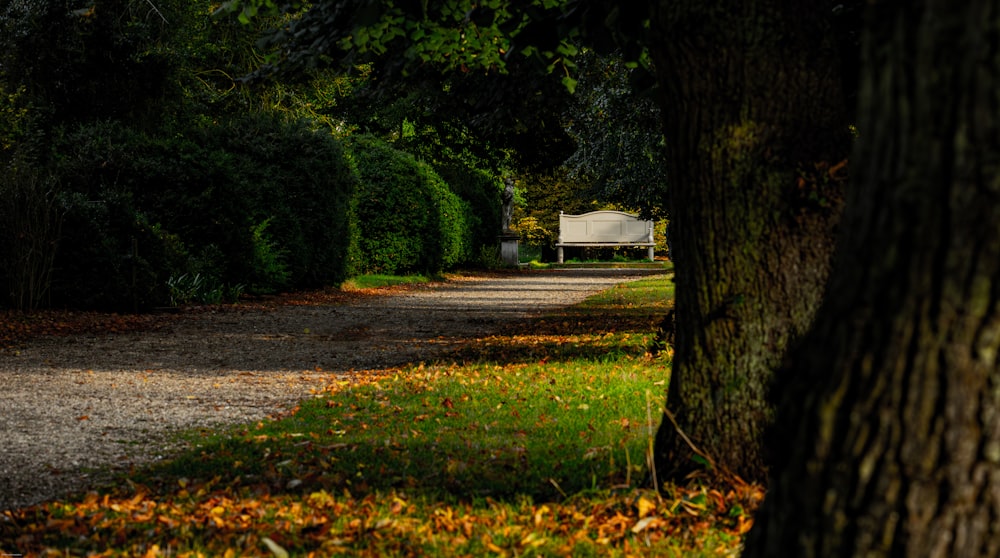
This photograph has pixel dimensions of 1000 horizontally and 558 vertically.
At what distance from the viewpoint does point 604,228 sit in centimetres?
4138

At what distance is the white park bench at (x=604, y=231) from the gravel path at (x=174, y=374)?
24.9 metres

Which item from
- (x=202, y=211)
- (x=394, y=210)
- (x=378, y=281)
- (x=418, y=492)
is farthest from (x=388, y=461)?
(x=394, y=210)

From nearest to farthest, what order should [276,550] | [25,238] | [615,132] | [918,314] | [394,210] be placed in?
[918,314], [276,550], [25,238], [615,132], [394,210]

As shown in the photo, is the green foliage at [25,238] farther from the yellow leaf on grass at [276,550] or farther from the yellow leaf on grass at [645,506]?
the yellow leaf on grass at [645,506]

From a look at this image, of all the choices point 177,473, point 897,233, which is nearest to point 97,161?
point 177,473

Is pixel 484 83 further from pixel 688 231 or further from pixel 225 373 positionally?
pixel 688 231

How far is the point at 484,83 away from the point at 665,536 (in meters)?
7.18

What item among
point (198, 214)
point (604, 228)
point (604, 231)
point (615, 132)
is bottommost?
point (198, 214)

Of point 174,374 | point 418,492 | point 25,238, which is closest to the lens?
point 418,492

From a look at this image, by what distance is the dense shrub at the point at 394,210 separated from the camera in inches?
957

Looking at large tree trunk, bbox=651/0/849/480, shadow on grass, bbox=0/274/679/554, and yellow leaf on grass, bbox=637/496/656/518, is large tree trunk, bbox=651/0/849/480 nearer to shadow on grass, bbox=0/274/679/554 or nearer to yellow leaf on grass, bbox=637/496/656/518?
yellow leaf on grass, bbox=637/496/656/518

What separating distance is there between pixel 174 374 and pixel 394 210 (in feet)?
53.1

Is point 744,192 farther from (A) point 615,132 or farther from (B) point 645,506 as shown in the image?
(A) point 615,132

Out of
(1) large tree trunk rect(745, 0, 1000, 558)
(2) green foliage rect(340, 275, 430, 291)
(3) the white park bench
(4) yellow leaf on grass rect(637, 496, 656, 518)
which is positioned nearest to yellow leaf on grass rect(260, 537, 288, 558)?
(4) yellow leaf on grass rect(637, 496, 656, 518)
